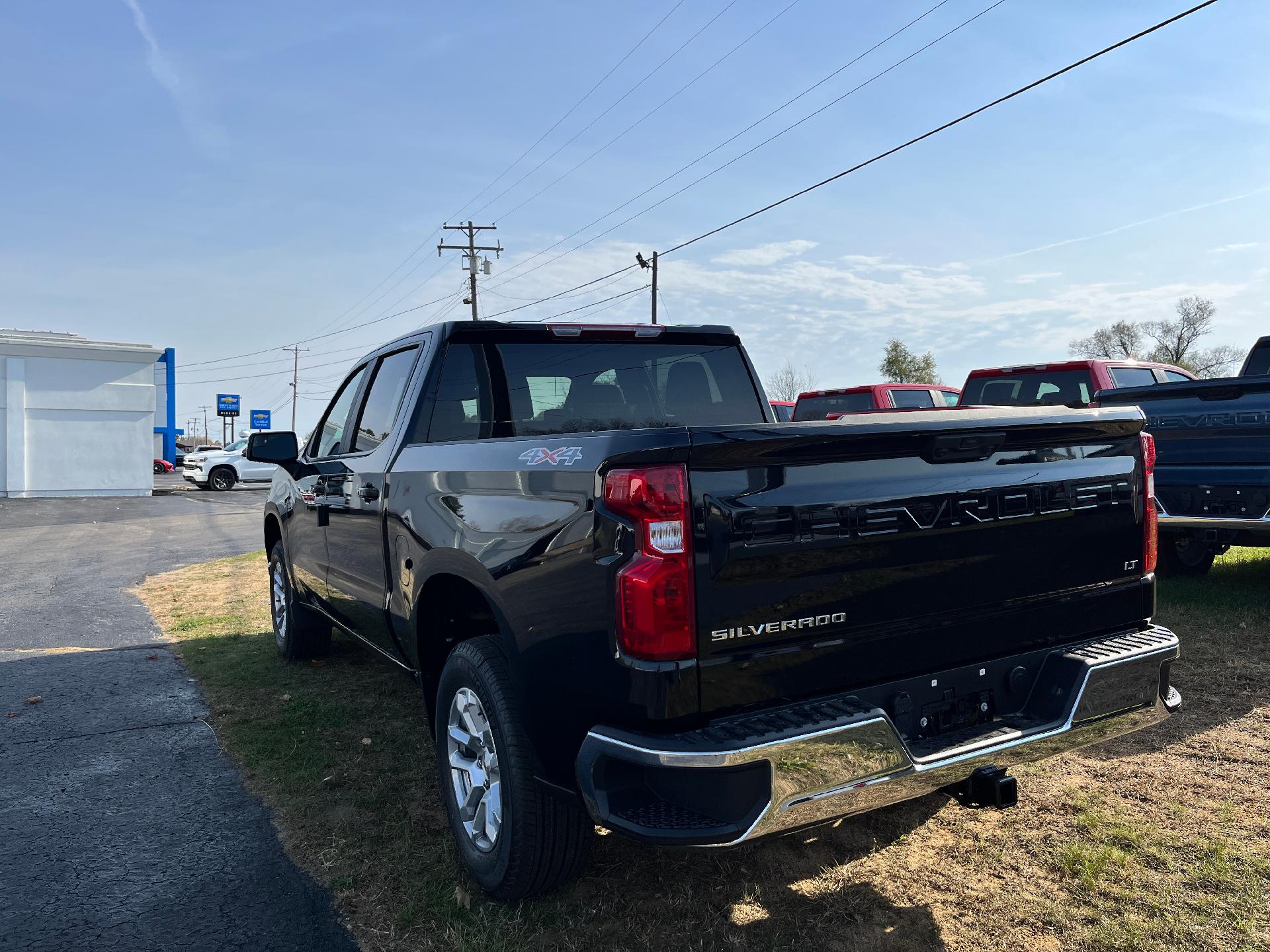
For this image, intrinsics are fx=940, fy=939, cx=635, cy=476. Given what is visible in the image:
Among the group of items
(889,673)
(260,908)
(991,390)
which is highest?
(991,390)

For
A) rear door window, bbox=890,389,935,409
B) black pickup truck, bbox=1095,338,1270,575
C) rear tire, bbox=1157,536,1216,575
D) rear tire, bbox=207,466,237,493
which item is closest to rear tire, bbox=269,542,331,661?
black pickup truck, bbox=1095,338,1270,575

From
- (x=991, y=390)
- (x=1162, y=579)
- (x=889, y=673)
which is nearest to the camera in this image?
(x=889, y=673)

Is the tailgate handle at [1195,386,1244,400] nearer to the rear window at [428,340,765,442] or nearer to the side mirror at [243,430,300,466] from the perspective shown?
the rear window at [428,340,765,442]

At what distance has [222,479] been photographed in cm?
3309

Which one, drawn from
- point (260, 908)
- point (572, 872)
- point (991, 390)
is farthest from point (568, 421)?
point (991, 390)

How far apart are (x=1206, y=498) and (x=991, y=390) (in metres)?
5.86

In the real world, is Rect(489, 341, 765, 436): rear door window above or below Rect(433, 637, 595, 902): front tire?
above

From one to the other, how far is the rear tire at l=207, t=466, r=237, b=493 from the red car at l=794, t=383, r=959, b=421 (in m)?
24.4

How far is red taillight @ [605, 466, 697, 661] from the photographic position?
2400mm

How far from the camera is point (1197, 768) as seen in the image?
4129 mm

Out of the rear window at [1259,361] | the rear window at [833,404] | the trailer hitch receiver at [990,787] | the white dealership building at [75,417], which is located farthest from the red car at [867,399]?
the white dealership building at [75,417]

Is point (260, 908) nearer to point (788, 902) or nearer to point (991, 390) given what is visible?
point (788, 902)

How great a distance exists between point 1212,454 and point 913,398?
402 inches

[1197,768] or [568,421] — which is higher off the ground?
[568,421]
